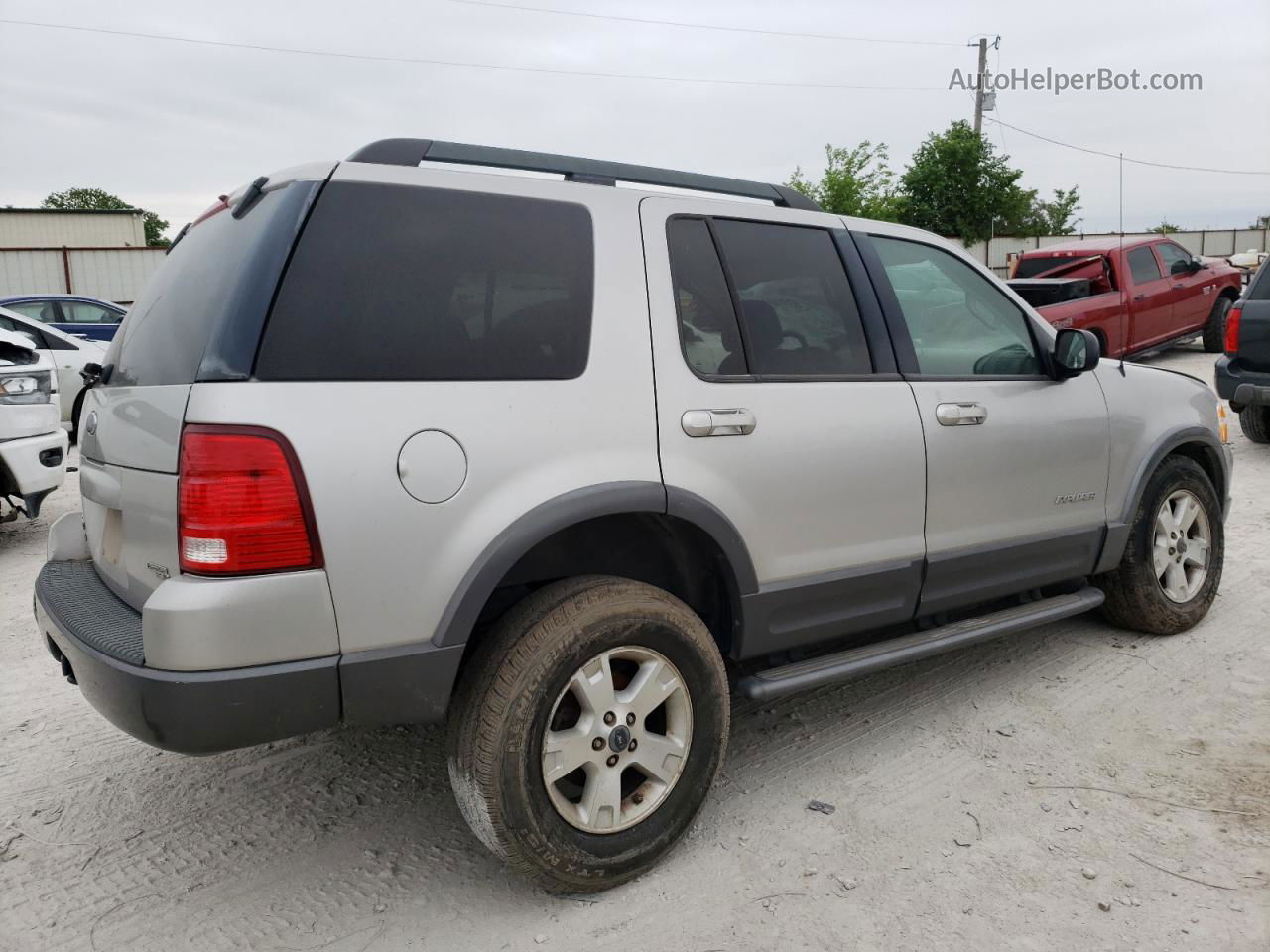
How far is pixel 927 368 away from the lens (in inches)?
135

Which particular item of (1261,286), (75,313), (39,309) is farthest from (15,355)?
(1261,286)

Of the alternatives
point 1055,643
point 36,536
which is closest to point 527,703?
point 1055,643

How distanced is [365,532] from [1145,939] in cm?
212

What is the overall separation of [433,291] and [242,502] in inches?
27.4

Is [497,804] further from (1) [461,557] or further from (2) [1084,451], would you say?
(2) [1084,451]

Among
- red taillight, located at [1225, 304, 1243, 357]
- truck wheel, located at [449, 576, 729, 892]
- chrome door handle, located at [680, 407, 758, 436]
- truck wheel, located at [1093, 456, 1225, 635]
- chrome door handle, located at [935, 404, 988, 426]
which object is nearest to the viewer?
truck wheel, located at [449, 576, 729, 892]

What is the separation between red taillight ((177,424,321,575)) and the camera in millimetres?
2131

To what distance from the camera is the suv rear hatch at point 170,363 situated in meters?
2.23

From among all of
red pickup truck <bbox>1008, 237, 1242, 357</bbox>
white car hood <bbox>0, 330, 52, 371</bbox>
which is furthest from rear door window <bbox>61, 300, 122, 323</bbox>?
red pickup truck <bbox>1008, 237, 1242, 357</bbox>

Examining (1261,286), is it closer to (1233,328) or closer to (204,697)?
(1233,328)

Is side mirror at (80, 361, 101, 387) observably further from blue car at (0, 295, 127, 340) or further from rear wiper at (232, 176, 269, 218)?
blue car at (0, 295, 127, 340)

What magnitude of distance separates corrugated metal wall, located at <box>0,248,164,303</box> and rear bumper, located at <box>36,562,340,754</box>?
22885 millimetres

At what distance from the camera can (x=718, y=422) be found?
278 cm

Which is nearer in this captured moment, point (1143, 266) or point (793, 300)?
point (793, 300)
